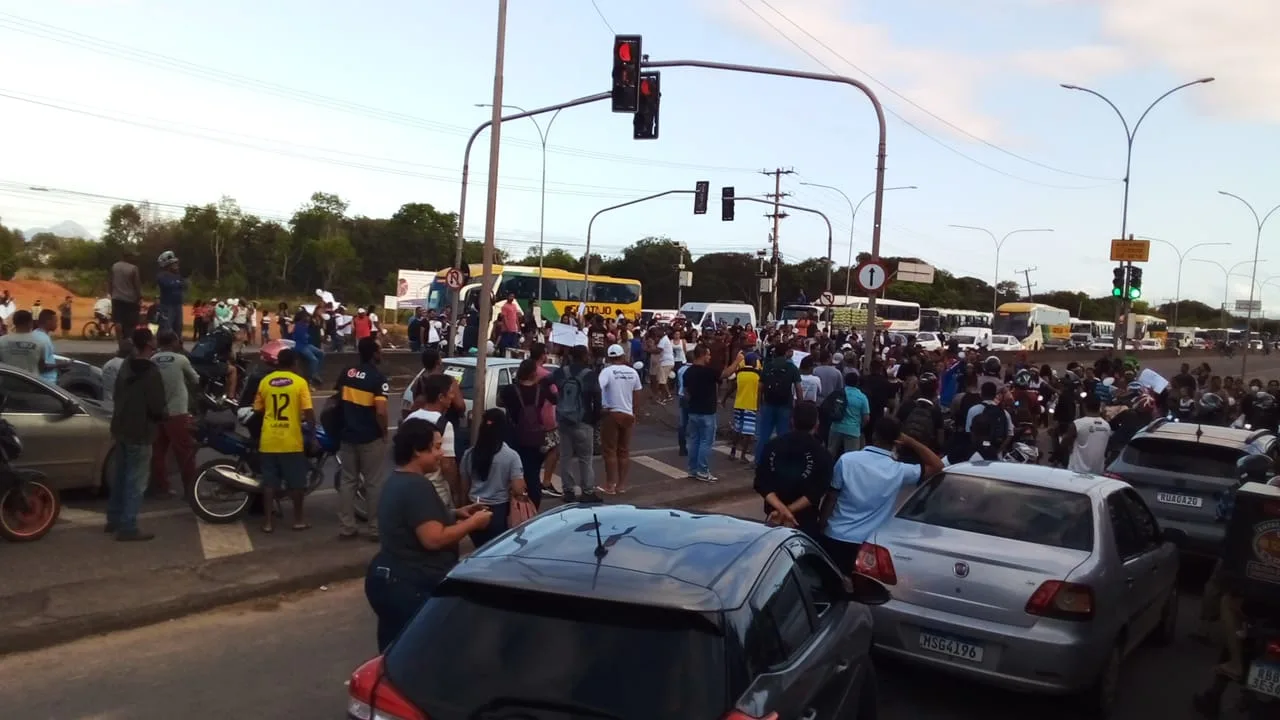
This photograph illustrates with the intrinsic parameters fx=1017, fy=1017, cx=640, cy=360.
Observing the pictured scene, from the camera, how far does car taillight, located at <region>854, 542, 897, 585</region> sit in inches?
254

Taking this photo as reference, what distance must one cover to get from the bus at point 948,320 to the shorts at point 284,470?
2706 inches

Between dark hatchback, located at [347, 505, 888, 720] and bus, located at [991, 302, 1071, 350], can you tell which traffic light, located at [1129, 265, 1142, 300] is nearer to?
dark hatchback, located at [347, 505, 888, 720]

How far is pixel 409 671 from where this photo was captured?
329 centimetres

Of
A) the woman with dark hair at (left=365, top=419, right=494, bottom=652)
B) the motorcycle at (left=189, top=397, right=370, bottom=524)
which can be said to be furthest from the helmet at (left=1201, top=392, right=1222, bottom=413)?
the woman with dark hair at (left=365, top=419, right=494, bottom=652)

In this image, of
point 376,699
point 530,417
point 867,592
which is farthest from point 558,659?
point 530,417

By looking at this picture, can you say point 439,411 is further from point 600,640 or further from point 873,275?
point 873,275

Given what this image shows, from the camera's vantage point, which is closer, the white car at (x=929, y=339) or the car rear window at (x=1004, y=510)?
the car rear window at (x=1004, y=510)

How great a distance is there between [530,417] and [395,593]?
4.81 metres

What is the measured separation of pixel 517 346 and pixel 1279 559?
1974 centimetres

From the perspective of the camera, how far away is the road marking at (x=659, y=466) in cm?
1507

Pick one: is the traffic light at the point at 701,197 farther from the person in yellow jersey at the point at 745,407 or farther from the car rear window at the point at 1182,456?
the car rear window at the point at 1182,456

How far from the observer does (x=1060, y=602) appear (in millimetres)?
5922

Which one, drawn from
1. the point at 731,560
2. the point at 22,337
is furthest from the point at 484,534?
the point at 22,337

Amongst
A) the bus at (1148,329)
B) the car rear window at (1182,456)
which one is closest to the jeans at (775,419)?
the car rear window at (1182,456)
